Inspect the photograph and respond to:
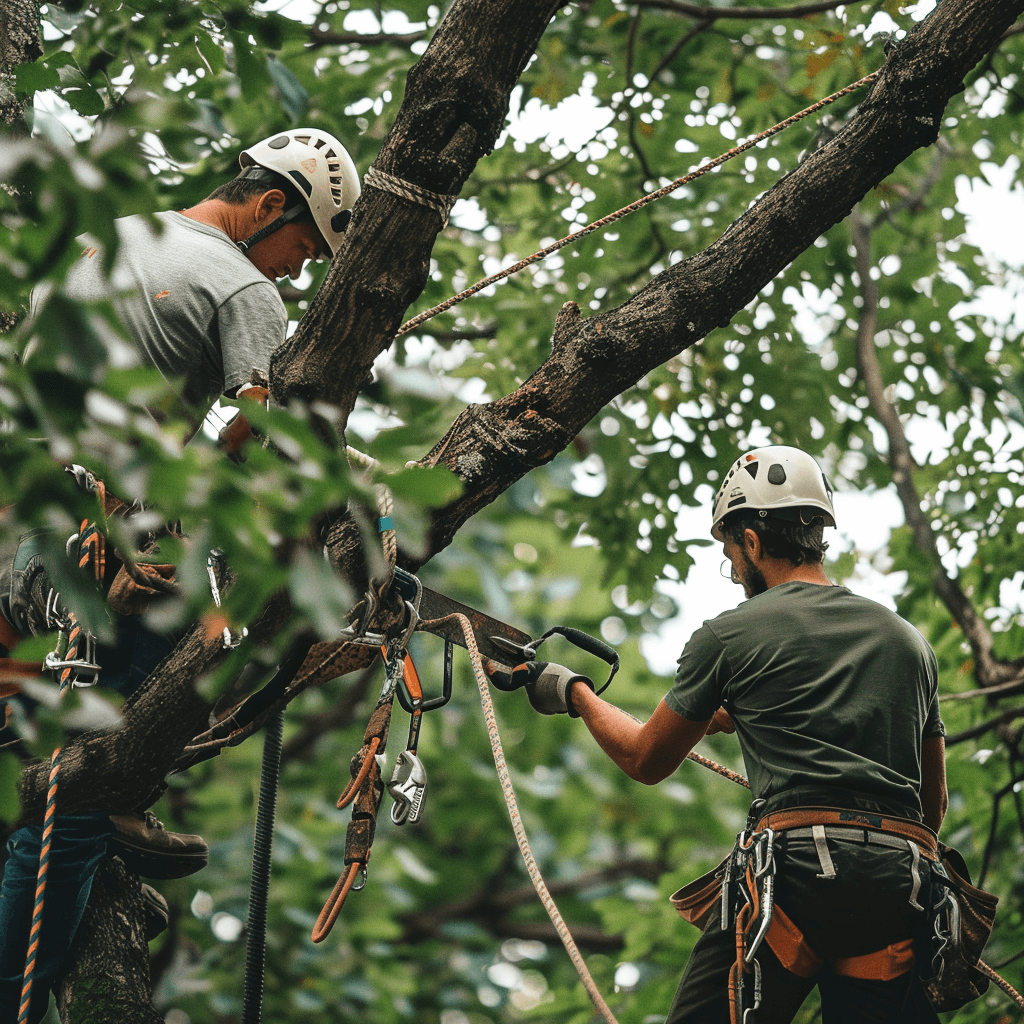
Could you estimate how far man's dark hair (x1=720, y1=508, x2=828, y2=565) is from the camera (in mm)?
3139

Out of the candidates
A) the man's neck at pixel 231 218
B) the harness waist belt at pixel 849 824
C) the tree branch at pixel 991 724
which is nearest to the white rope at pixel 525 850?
the harness waist belt at pixel 849 824

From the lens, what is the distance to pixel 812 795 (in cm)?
270

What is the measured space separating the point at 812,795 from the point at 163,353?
6.02 ft

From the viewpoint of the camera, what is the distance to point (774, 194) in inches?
111

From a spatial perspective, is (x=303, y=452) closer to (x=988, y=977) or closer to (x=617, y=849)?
(x=988, y=977)

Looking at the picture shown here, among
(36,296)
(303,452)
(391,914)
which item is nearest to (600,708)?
(36,296)

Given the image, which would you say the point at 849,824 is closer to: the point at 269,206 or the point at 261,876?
the point at 261,876

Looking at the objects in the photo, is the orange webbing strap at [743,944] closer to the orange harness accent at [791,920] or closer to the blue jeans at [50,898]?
the orange harness accent at [791,920]

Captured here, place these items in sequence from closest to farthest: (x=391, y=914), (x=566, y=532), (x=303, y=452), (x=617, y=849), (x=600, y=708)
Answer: (x=303, y=452) → (x=600, y=708) → (x=566, y=532) → (x=391, y=914) → (x=617, y=849)

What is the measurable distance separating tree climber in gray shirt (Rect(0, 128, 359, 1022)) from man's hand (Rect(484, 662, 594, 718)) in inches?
35.3

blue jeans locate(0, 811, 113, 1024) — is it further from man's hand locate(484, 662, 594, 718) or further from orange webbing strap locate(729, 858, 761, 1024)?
orange webbing strap locate(729, 858, 761, 1024)

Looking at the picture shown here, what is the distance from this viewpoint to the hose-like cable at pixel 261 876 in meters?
3.03

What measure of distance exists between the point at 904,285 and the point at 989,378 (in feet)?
2.26

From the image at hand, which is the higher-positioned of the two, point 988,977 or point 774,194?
point 774,194
